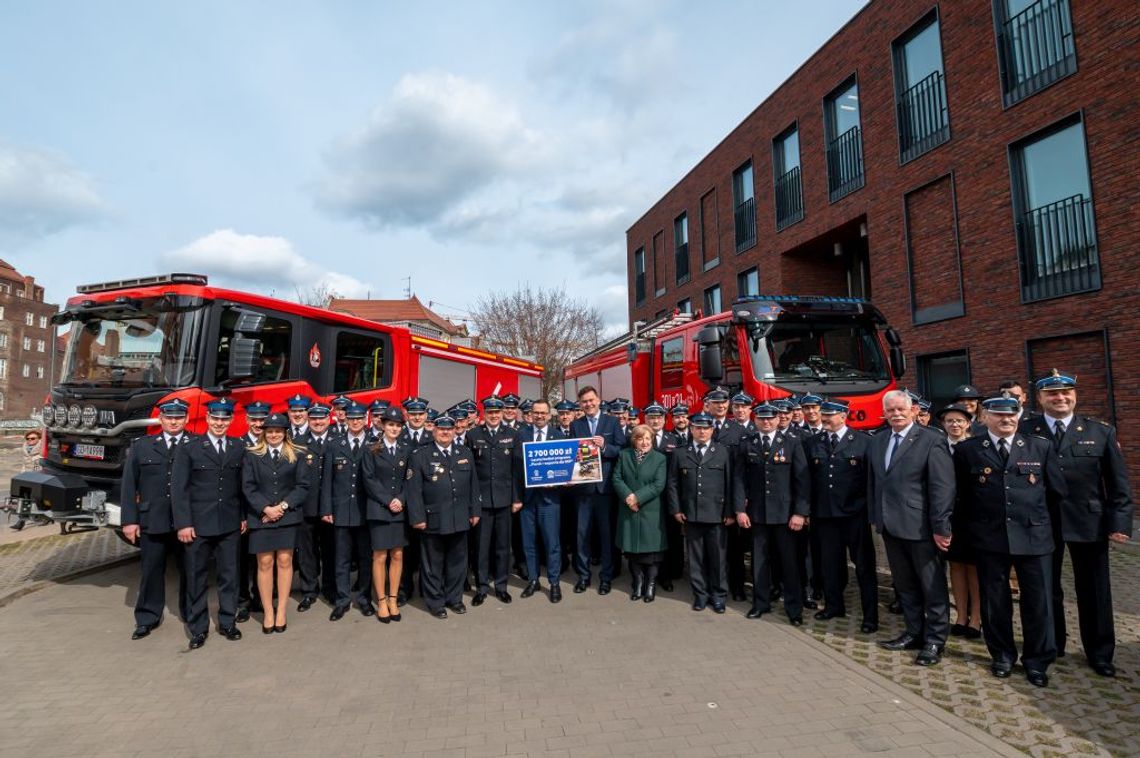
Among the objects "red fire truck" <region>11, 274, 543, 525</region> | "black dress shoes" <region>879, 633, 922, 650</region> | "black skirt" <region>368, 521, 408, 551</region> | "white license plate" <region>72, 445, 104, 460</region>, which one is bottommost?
"black dress shoes" <region>879, 633, 922, 650</region>

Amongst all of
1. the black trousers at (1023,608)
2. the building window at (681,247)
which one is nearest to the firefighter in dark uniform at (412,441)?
the black trousers at (1023,608)

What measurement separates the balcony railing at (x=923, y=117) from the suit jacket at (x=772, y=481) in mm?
10587

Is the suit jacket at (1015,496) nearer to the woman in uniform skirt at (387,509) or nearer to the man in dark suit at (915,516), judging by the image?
the man in dark suit at (915,516)

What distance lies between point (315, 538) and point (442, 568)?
1401 millimetres

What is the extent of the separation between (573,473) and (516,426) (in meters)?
0.87

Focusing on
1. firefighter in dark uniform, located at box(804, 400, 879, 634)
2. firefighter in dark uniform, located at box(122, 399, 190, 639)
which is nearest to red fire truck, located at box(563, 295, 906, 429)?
firefighter in dark uniform, located at box(804, 400, 879, 634)

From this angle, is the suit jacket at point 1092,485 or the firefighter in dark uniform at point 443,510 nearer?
the suit jacket at point 1092,485

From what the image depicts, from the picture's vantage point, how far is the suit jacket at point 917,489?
456 centimetres

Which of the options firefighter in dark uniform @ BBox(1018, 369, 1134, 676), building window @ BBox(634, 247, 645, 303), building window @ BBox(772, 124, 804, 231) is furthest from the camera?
building window @ BBox(634, 247, 645, 303)

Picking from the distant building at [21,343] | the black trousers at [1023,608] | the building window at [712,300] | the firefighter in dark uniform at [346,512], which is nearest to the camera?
the black trousers at [1023,608]

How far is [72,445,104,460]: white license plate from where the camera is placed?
6.19m

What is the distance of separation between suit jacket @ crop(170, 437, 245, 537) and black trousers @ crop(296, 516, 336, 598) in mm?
856

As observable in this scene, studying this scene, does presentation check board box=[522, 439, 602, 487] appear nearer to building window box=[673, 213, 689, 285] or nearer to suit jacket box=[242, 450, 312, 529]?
suit jacket box=[242, 450, 312, 529]

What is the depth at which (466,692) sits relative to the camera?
4129mm
